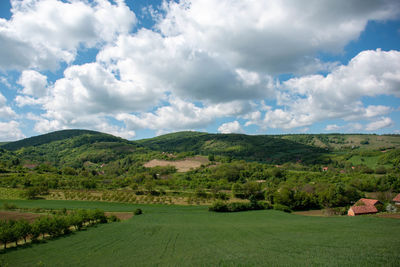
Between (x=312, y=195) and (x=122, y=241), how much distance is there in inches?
2850

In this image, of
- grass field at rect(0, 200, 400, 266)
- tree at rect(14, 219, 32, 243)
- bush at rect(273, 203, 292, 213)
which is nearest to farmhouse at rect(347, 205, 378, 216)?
grass field at rect(0, 200, 400, 266)

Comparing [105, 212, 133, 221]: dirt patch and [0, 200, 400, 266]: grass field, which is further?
[105, 212, 133, 221]: dirt patch

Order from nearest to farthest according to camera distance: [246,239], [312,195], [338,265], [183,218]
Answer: [338,265] < [246,239] < [183,218] < [312,195]

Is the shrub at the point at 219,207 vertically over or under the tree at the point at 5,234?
under

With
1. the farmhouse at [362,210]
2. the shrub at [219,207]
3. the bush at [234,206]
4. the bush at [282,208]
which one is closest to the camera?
the farmhouse at [362,210]

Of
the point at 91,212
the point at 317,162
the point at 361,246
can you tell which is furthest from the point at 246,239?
the point at 317,162

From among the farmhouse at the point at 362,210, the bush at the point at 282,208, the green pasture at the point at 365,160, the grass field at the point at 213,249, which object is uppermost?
the green pasture at the point at 365,160

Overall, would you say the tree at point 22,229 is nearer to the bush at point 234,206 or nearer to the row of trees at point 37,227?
the row of trees at point 37,227

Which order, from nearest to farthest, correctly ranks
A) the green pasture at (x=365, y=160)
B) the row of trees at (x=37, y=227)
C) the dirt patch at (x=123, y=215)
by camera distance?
1. the row of trees at (x=37, y=227)
2. the dirt patch at (x=123, y=215)
3. the green pasture at (x=365, y=160)

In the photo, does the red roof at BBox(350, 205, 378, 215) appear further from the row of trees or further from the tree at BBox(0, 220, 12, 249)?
the tree at BBox(0, 220, 12, 249)

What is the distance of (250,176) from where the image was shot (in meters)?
155

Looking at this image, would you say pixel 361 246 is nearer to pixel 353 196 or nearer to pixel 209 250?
pixel 209 250

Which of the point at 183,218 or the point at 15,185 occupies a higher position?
the point at 15,185

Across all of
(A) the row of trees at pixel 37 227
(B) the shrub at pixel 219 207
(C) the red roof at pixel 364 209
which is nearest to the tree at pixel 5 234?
(A) the row of trees at pixel 37 227
